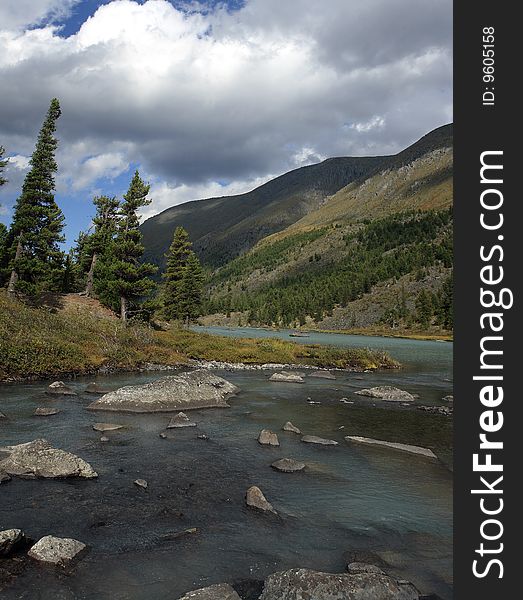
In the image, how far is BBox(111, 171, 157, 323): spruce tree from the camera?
56.6m

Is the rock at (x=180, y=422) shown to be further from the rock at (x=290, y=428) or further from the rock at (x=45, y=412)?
the rock at (x=45, y=412)

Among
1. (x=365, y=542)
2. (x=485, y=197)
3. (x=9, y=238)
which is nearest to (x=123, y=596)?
(x=365, y=542)

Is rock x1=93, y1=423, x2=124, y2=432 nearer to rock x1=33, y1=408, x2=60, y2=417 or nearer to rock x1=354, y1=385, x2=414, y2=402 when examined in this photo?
rock x1=33, y1=408, x2=60, y2=417

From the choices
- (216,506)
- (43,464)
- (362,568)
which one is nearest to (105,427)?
(43,464)

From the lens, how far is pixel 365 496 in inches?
531

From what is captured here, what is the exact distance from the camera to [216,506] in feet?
40.0

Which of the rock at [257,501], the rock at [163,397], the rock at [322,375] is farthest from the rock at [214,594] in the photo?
the rock at [322,375]

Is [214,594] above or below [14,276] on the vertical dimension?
below

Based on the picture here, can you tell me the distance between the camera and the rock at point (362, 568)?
28.6ft

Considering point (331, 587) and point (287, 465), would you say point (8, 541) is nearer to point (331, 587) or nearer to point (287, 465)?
point (331, 587)

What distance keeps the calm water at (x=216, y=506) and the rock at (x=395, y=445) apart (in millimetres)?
649

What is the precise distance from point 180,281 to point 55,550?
3421 inches

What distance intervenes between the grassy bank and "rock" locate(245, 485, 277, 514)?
2464 centimetres

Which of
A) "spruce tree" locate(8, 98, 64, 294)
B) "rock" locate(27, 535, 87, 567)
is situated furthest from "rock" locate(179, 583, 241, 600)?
"spruce tree" locate(8, 98, 64, 294)
